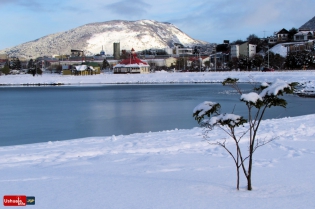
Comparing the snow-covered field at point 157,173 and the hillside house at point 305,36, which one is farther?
the hillside house at point 305,36

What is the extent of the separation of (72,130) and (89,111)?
6.74m

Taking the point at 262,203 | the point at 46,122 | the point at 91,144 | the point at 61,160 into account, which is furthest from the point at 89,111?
the point at 262,203

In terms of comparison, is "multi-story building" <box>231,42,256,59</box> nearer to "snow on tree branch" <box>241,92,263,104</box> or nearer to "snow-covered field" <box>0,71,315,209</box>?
"snow-covered field" <box>0,71,315,209</box>

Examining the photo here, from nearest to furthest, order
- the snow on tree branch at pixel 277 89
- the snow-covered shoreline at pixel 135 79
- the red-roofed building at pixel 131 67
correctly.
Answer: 1. the snow on tree branch at pixel 277 89
2. the snow-covered shoreline at pixel 135 79
3. the red-roofed building at pixel 131 67

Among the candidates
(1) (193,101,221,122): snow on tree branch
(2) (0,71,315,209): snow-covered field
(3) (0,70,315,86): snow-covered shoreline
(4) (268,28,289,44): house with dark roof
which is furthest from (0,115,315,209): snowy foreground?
(4) (268,28,289,44): house with dark roof

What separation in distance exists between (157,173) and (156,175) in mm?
145

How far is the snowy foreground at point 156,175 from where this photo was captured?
16.1 feet

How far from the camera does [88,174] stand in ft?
20.8

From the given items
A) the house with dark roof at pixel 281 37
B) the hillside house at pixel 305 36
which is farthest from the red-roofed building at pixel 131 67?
the house with dark roof at pixel 281 37

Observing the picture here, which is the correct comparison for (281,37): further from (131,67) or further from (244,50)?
(131,67)

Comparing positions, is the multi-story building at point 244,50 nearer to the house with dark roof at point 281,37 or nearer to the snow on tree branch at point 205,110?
the house with dark roof at point 281,37

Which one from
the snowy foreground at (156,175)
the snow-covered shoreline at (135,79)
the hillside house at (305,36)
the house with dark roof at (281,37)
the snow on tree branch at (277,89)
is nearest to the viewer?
the snow on tree branch at (277,89)

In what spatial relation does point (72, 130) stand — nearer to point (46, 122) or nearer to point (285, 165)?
point (46, 122)

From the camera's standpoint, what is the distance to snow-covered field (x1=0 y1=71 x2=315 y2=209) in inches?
193
